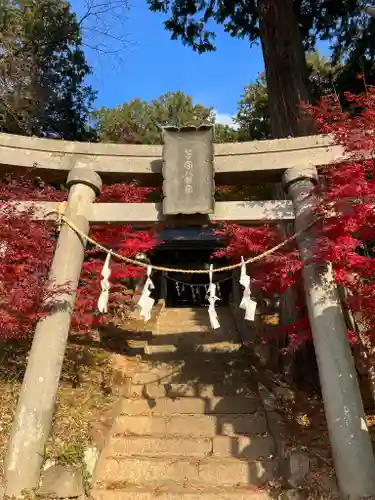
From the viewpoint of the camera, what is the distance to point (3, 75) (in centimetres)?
1119

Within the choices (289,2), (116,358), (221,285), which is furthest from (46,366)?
(221,285)

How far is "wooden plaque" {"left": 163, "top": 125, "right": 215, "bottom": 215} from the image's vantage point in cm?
585

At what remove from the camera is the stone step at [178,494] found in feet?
15.9

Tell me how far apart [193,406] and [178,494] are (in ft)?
6.24

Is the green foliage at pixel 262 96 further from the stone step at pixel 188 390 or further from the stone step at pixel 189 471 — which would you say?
the stone step at pixel 189 471

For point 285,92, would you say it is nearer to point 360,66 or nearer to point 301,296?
point 360,66

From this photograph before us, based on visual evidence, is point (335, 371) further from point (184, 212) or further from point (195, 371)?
point (195, 371)

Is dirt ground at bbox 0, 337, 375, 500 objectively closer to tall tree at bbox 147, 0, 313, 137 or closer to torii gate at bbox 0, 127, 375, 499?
torii gate at bbox 0, 127, 375, 499

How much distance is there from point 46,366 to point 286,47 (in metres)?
7.57

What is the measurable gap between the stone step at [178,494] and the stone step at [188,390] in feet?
6.70

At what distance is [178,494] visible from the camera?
4891 mm

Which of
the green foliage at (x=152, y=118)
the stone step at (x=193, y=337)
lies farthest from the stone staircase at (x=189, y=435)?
the green foliage at (x=152, y=118)

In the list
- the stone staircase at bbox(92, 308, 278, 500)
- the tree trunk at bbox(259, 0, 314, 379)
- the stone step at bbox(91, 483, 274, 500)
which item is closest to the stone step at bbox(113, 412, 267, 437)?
the stone staircase at bbox(92, 308, 278, 500)

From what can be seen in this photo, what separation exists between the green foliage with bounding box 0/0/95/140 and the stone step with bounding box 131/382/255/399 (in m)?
7.42
